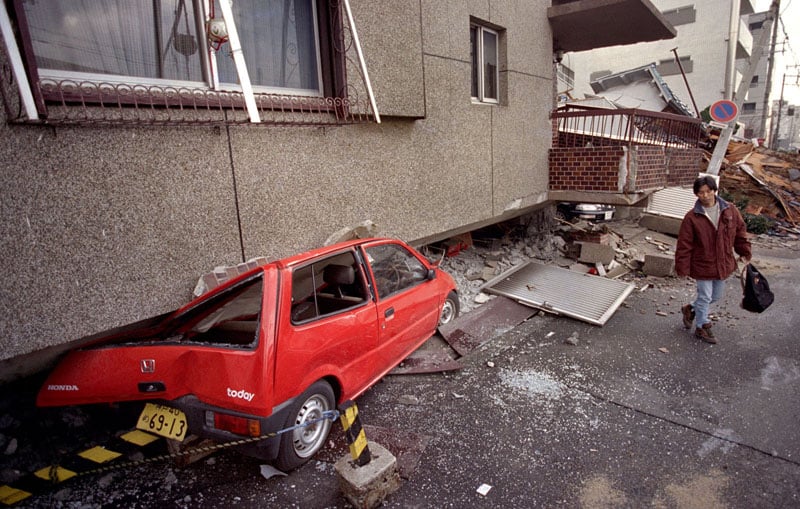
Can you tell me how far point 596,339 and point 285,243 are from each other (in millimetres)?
3688

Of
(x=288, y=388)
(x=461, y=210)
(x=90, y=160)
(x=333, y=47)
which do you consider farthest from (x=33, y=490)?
(x=461, y=210)

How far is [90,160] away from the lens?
3188mm

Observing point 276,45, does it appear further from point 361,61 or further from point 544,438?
point 544,438

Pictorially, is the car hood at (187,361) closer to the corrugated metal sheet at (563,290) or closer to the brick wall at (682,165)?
the corrugated metal sheet at (563,290)

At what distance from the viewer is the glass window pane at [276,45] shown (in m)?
4.13

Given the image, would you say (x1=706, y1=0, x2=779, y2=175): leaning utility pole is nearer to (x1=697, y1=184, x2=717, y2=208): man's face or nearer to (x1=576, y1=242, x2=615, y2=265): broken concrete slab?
(x1=576, y1=242, x2=615, y2=265): broken concrete slab

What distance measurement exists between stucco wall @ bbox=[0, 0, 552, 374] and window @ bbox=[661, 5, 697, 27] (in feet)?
91.9

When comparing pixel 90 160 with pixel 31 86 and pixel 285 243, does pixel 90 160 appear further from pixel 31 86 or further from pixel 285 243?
pixel 285 243

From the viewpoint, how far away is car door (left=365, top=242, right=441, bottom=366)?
3865mm

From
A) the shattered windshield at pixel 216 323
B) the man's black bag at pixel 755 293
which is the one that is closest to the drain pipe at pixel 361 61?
the shattered windshield at pixel 216 323

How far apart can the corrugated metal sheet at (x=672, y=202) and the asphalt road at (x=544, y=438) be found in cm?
644

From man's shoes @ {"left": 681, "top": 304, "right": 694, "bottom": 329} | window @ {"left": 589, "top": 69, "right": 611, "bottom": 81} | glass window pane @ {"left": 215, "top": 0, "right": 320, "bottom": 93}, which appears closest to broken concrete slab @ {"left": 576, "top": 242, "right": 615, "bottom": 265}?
man's shoes @ {"left": 681, "top": 304, "right": 694, "bottom": 329}

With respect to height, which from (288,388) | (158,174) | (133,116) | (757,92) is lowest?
(288,388)

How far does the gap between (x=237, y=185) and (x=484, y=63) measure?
4593 mm
